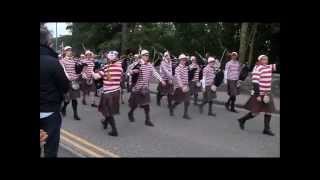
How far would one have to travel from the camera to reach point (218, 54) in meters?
6.35

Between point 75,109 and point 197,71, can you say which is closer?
point 75,109

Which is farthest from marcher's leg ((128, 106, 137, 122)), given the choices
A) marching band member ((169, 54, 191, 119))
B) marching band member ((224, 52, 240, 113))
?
marching band member ((224, 52, 240, 113))

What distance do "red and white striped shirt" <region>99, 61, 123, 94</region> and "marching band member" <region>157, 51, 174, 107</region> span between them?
0.51 m

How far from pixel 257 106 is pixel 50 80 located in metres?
2.61

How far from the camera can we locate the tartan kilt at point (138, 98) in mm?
6504

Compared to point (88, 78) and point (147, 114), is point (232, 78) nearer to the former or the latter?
point (147, 114)

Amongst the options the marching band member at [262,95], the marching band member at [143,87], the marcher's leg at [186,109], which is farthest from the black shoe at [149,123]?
the marching band member at [262,95]

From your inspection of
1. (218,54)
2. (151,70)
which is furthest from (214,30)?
Answer: (151,70)

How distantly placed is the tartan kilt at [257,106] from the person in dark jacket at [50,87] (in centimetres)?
203

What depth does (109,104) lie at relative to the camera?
6906mm

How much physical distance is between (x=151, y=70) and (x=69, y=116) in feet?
5.24

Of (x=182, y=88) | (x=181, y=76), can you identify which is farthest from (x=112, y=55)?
(x=181, y=76)
